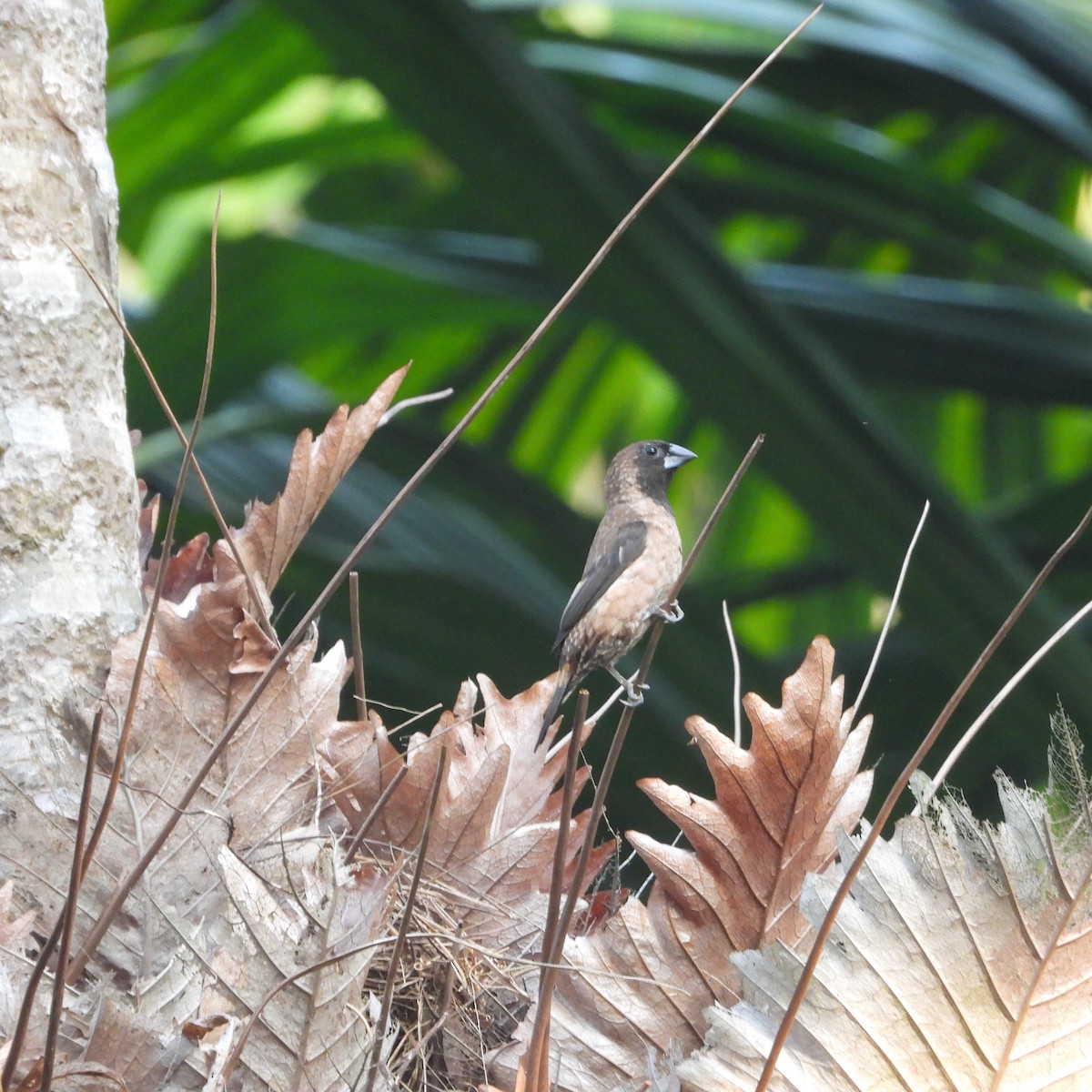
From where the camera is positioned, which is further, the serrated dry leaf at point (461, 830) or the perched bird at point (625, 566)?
the perched bird at point (625, 566)

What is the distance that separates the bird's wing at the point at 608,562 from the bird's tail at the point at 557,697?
4 cm

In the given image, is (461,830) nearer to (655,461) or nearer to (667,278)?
(655,461)

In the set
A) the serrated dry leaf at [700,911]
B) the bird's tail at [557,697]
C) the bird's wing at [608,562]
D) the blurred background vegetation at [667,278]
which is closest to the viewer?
the serrated dry leaf at [700,911]

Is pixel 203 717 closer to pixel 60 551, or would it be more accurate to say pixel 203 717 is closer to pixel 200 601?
pixel 200 601

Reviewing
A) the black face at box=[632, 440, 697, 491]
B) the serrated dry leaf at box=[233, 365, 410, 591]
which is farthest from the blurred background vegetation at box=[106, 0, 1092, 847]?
the serrated dry leaf at box=[233, 365, 410, 591]

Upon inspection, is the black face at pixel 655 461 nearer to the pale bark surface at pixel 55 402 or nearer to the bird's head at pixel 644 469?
the bird's head at pixel 644 469

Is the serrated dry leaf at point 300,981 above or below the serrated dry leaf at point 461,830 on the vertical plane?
below

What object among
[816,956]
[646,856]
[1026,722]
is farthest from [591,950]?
[1026,722]

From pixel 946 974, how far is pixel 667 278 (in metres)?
2.31

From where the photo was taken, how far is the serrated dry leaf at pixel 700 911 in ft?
1.89

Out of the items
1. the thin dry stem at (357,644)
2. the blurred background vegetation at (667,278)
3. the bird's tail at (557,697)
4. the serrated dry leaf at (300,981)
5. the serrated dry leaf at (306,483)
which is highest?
the blurred background vegetation at (667,278)

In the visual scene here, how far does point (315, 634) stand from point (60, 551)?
0.51 feet

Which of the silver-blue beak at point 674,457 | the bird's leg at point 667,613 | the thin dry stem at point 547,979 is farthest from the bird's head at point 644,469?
the thin dry stem at point 547,979

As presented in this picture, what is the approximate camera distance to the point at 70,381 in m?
0.80
